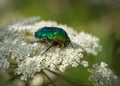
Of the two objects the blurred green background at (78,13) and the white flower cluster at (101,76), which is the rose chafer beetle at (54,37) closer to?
the white flower cluster at (101,76)

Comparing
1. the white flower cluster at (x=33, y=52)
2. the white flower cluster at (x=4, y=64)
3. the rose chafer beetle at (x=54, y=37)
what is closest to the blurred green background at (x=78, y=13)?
the white flower cluster at (x=33, y=52)

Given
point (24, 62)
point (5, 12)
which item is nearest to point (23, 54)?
point (24, 62)

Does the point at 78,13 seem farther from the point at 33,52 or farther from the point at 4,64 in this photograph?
the point at 4,64

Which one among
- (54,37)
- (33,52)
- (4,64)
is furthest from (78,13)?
(4,64)

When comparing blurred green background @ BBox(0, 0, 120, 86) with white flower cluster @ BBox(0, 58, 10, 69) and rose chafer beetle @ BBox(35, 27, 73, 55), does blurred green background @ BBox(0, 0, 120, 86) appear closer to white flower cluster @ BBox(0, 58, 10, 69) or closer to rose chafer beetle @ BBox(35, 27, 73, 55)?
rose chafer beetle @ BBox(35, 27, 73, 55)

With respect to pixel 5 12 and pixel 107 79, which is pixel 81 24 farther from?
pixel 107 79
